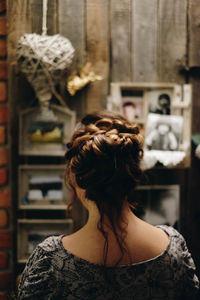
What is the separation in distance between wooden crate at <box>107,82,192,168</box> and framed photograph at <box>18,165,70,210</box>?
A: 462mm

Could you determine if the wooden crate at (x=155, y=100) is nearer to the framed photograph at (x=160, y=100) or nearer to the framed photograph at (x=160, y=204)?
the framed photograph at (x=160, y=100)

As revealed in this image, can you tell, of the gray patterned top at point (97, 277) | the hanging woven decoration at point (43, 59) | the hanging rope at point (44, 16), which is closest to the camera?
the gray patterned top at point (97, 277)

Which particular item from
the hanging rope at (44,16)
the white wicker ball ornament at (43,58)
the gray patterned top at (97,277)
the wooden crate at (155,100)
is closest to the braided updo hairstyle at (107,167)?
the gray patterned top at (97,277)

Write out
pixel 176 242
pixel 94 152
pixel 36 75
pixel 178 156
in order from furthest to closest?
1. pixel 178 156
2. pixel 36 75
3. pixel 176 242
4. pixel 94 152

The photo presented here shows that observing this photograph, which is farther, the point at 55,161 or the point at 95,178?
the point at 55,161

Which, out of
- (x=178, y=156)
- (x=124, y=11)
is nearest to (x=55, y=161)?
(x=178, y=156)

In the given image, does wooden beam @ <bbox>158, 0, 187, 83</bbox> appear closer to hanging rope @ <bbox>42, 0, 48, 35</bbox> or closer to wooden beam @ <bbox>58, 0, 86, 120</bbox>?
wooden beam @ <bbox>58, 0, 86, 120</bbox>

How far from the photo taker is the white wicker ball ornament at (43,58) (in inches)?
63.2

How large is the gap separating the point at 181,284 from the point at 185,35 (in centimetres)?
132

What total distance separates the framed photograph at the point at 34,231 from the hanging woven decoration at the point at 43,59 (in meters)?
0.63

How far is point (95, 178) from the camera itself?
99cm

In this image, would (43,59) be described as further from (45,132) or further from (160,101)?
(160,101)

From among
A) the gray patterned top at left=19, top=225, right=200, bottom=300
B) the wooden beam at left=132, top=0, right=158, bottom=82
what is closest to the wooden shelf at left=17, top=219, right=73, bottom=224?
the gray patterned top at left=19, top=225, right=200, bottom=300

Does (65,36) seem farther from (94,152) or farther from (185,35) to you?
(94,152)
